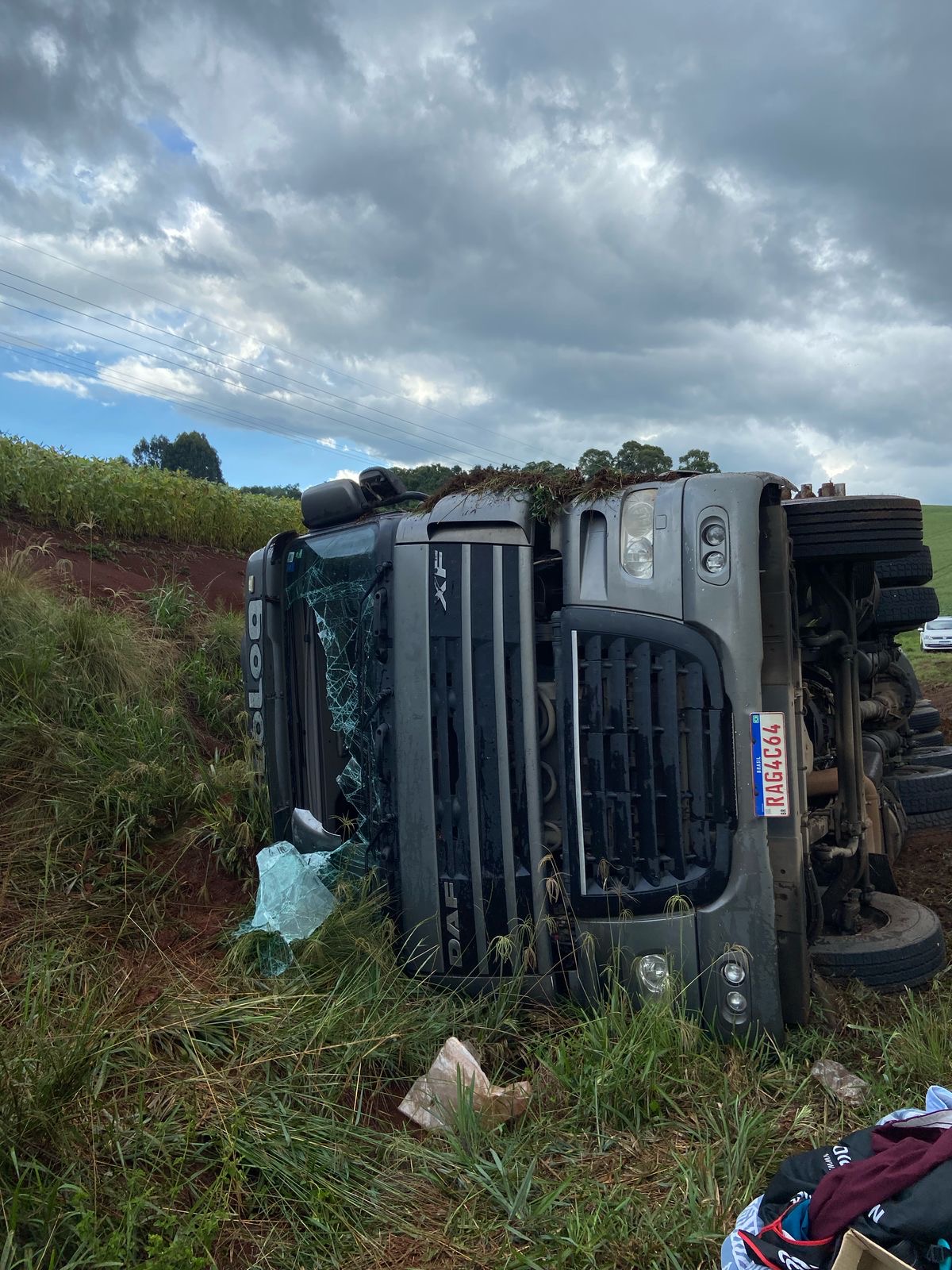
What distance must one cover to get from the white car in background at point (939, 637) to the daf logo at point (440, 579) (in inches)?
807

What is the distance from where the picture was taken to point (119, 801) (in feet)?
13.5

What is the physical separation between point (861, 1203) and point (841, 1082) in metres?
1.01

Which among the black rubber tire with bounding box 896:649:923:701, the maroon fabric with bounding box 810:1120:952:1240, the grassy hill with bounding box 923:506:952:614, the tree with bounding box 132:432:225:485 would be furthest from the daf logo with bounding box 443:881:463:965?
the tree with bounding box 132:432:225:485

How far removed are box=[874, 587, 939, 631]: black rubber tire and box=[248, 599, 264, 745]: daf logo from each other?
10.8 feet

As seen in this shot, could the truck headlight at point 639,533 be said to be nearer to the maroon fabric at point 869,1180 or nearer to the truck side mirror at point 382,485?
the truck side mirror at point 382,485

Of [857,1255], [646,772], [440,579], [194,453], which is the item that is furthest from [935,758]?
[194,453]

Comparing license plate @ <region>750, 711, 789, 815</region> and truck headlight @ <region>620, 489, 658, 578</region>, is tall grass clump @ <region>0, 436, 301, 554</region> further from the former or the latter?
license plate @ <region>750, 711, 789, 815</region>

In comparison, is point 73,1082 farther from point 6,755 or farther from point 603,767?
point 6,755

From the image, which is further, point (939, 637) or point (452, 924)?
point (939, 637)

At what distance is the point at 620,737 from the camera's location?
294 cm

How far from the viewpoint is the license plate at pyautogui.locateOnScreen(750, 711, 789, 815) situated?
286 cm

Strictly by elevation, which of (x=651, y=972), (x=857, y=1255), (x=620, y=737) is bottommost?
(x=857, y=1255)

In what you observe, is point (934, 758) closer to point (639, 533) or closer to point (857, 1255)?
point (639, 533)

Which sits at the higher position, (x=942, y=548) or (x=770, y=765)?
(x=942, y=548)
